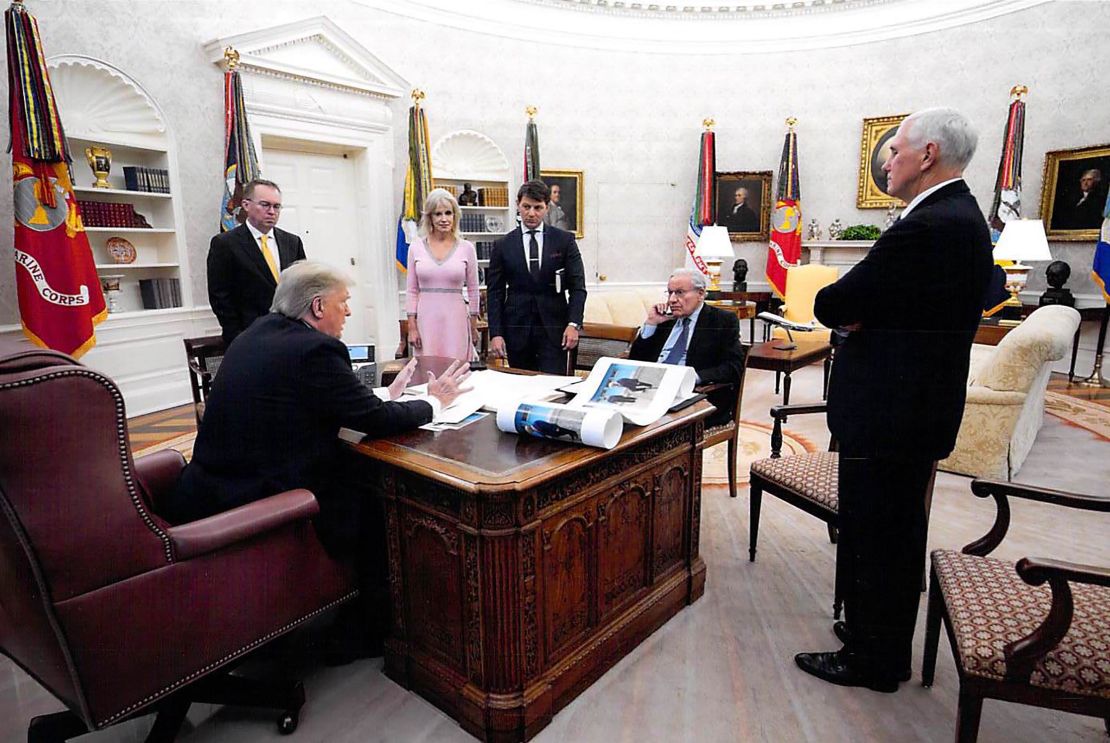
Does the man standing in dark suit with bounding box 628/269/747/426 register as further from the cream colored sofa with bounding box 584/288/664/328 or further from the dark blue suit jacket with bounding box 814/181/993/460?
the cream colored sofa with bounding box 584/288/664/328

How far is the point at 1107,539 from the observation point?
306 cm

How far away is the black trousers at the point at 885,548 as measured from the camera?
6.26 ft

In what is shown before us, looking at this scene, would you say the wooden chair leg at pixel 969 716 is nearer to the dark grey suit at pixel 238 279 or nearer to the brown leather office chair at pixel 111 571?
the brown leather office chair at pixel 111 571

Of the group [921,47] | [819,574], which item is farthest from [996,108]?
[819,574]

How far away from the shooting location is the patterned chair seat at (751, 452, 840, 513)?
8.12 feet

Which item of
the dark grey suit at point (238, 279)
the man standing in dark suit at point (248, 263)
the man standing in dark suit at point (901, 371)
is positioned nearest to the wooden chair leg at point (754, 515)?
the man standing in dark suit at point (901, 371)

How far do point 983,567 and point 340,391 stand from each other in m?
1.93

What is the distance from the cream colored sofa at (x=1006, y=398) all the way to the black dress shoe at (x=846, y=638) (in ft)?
6.98

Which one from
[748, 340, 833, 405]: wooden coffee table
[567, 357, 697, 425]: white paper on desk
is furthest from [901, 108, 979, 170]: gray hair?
[748, 340, 833, 405]: wooden coffee table

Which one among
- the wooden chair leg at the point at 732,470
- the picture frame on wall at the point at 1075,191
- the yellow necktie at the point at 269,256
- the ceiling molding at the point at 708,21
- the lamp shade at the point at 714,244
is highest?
the ceiling molding at the point at 708,21

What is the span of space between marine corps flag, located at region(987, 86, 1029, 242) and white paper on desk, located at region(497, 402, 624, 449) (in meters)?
7.04

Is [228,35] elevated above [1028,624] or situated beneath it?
elevated above

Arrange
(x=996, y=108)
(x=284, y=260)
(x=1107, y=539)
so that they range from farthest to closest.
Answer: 1. (x=996, y=108)
2. (x=284, y=260)
3. (x=1107, y=539)

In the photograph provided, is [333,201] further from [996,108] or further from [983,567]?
[996,108]
